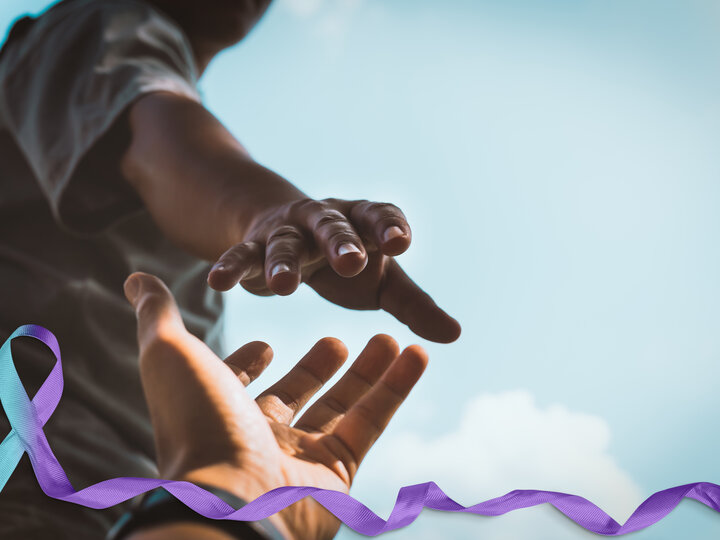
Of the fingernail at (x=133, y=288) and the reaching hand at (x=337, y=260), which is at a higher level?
the reaching hand at (x=337, y=260)

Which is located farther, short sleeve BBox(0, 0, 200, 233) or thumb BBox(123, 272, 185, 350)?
short sleeve BBox(0, 0, 200, 233)

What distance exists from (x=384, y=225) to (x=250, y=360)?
120 millimetres

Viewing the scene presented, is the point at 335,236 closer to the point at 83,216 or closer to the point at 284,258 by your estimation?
the point at 284,258

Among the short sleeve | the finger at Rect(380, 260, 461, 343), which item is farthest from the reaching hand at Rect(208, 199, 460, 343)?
the short sleeve

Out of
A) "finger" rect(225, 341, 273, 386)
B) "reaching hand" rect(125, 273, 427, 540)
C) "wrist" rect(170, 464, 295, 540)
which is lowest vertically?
"wrist" rect(170, 464, 295, 540)

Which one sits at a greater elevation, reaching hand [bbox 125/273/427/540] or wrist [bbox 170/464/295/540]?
reaching hand [bbox 125/273/427/540]

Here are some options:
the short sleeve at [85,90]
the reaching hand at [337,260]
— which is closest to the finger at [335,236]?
the reaching hand at [337,260]

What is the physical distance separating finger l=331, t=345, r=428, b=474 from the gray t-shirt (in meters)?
0.14

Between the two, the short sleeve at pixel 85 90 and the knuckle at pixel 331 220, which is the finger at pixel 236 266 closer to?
the knuckle at pixel 331 220

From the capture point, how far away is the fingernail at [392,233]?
0.74ft

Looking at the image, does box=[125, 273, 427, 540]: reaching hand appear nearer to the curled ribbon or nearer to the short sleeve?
the curled ribbon

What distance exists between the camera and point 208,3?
559mm

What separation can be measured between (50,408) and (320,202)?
15 centimetres

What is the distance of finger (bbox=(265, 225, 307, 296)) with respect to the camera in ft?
0.70
